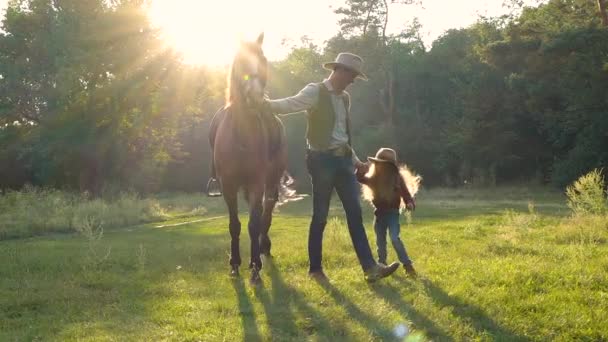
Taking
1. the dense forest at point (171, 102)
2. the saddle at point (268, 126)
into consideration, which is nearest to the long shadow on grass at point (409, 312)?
the saddle at point (268, 126)

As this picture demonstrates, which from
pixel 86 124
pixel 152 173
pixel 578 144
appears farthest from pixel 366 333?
pixel 152 173

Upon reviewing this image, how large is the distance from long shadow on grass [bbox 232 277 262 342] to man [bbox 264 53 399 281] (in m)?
1.00

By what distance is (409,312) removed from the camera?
231 inches

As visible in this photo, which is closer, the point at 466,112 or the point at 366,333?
the point at 366,333

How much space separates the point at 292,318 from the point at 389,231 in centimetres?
281

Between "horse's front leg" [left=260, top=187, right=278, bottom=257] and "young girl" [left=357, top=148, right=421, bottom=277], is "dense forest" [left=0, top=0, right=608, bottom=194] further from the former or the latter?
"young girl" [left=357, top=148, right=421, bottom=277]

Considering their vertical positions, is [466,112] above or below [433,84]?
below

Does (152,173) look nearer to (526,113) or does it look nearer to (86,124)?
(86,124)

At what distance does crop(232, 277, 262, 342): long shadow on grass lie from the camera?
5137 millimetres

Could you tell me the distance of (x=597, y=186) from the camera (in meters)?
12.7

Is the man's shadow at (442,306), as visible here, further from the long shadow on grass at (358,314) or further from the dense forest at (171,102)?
the dense forest at (171,102)

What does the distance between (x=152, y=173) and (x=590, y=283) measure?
36800mm

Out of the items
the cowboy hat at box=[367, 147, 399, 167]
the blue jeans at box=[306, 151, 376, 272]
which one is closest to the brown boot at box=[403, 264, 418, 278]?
the blue jeans at box=[306, 151, 376, 272]

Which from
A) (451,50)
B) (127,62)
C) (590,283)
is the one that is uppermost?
(451,50)
